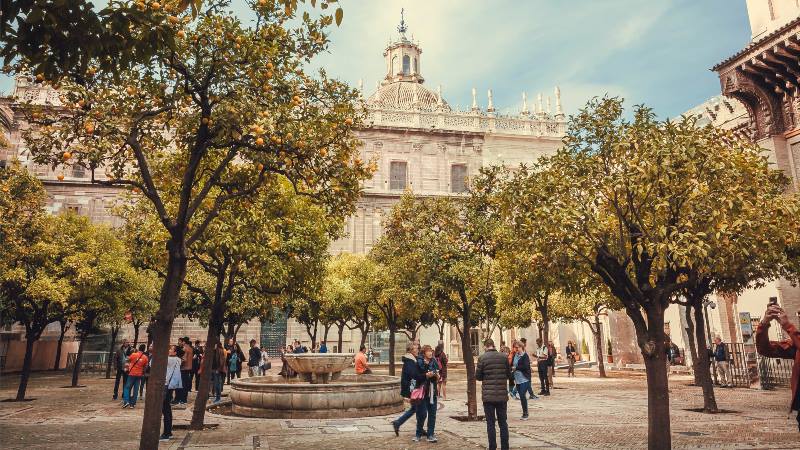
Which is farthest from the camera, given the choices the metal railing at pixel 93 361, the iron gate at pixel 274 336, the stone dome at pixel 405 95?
the stone dome at pixel 405 95

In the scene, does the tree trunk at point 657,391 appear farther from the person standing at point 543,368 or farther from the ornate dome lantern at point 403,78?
the ornate dome lantern at point 403,78

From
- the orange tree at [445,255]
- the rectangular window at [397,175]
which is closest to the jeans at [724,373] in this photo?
the orange tree at [445,255]

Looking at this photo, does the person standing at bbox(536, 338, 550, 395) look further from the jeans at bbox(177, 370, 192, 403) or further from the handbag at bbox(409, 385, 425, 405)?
the jeans at bbox(177, 370, 192, 403)

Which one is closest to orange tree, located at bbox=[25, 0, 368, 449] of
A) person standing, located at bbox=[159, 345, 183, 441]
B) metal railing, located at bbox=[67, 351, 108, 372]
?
person standing, located at bbox=[159, 345, 183, 441]

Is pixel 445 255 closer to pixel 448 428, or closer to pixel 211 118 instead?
pixel 448 428

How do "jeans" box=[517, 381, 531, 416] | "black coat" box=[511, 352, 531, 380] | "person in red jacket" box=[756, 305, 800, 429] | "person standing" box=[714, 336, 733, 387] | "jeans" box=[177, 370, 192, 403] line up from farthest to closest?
1. "person standing" box=[714, 336, 733, 387]
2. "jeans" box=[177, 370, 192, 403]
3. "black coat" box=[511, 352, 531, 380]
4. "jeans" box=[517, 381, 531, 416]
5. "person in red jacket" box=[756, 305, 800, 429]

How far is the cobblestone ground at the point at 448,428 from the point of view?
9.52 m

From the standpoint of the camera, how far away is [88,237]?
2216cm

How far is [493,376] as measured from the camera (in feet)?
28.6

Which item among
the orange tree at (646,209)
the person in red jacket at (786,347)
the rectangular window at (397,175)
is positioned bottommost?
the person in red jacket at (786,347)

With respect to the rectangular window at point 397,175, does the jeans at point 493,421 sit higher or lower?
lower

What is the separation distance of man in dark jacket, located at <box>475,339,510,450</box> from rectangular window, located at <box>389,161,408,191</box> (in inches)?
1412

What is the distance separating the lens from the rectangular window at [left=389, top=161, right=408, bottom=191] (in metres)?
44.4

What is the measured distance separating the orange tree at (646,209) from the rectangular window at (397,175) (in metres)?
34.7
